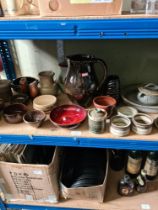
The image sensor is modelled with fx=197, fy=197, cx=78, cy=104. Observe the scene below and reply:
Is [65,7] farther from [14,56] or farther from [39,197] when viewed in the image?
[39,197]

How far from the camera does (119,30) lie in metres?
0.66

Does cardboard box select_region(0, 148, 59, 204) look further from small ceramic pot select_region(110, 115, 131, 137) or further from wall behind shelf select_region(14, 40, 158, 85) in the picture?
wall behind shelf select_region(14, 40, 158, 85)

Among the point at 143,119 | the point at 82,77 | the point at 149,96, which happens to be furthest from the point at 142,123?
the point at 82,77

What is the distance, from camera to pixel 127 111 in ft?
3.06

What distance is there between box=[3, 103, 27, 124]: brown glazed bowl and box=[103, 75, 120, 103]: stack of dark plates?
0.41 metres

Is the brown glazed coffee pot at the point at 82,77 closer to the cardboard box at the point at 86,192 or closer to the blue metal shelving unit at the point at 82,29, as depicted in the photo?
the blue metal shelving unit at the point at 82,29

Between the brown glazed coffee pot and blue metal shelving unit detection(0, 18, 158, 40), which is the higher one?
blue metal shelving unit detection(0, 18, 158, 40)

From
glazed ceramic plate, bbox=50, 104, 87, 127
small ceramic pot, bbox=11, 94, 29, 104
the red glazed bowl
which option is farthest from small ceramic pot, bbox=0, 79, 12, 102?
the red glazed bowl

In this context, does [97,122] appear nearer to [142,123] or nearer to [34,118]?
[142,123]

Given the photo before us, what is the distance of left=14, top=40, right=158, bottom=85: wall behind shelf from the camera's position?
1.06 metres

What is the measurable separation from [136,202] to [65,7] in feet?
3.26

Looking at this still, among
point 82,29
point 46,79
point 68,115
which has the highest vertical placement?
point 82,29

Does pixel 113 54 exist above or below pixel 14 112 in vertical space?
above

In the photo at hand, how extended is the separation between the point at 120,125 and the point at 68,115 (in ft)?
0.81
